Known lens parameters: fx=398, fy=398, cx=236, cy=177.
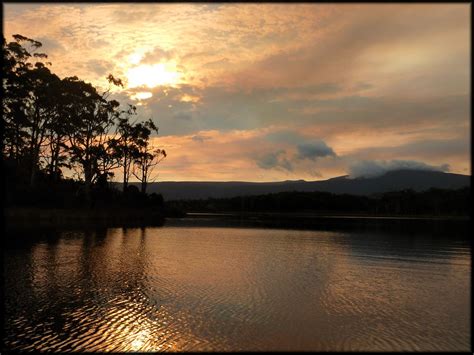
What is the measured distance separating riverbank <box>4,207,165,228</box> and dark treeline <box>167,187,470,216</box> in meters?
58.8

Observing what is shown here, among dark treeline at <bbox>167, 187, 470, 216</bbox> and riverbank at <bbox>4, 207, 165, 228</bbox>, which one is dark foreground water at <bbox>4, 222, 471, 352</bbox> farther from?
dark treeline at <bbox>167, 187, 470, 216</bbox>

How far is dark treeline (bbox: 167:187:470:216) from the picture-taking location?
4926 inches

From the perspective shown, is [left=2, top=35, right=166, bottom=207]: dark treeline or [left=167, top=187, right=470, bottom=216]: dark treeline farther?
[left=167, top=187, right=470, bottom=216]: dark treeline

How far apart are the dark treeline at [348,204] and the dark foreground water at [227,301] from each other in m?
99.7

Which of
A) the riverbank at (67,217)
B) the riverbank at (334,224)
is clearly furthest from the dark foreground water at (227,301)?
the riverbank at (334,224)

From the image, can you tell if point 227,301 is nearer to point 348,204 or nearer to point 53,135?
point 53,135

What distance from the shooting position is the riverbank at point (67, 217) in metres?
44.4

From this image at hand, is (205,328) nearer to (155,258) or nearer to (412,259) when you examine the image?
(155,258)

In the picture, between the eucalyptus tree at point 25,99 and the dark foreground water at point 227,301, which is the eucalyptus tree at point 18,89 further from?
the dark foreground water at point 227,301

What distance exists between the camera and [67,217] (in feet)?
167

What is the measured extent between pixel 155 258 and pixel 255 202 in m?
132

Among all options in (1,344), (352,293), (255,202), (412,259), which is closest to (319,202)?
(255,202)

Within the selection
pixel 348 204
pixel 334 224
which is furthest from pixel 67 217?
pixel 348 204

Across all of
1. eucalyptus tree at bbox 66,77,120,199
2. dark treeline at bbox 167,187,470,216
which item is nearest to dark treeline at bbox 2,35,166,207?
eucalyptus tree at bbox 66,77,120,199
